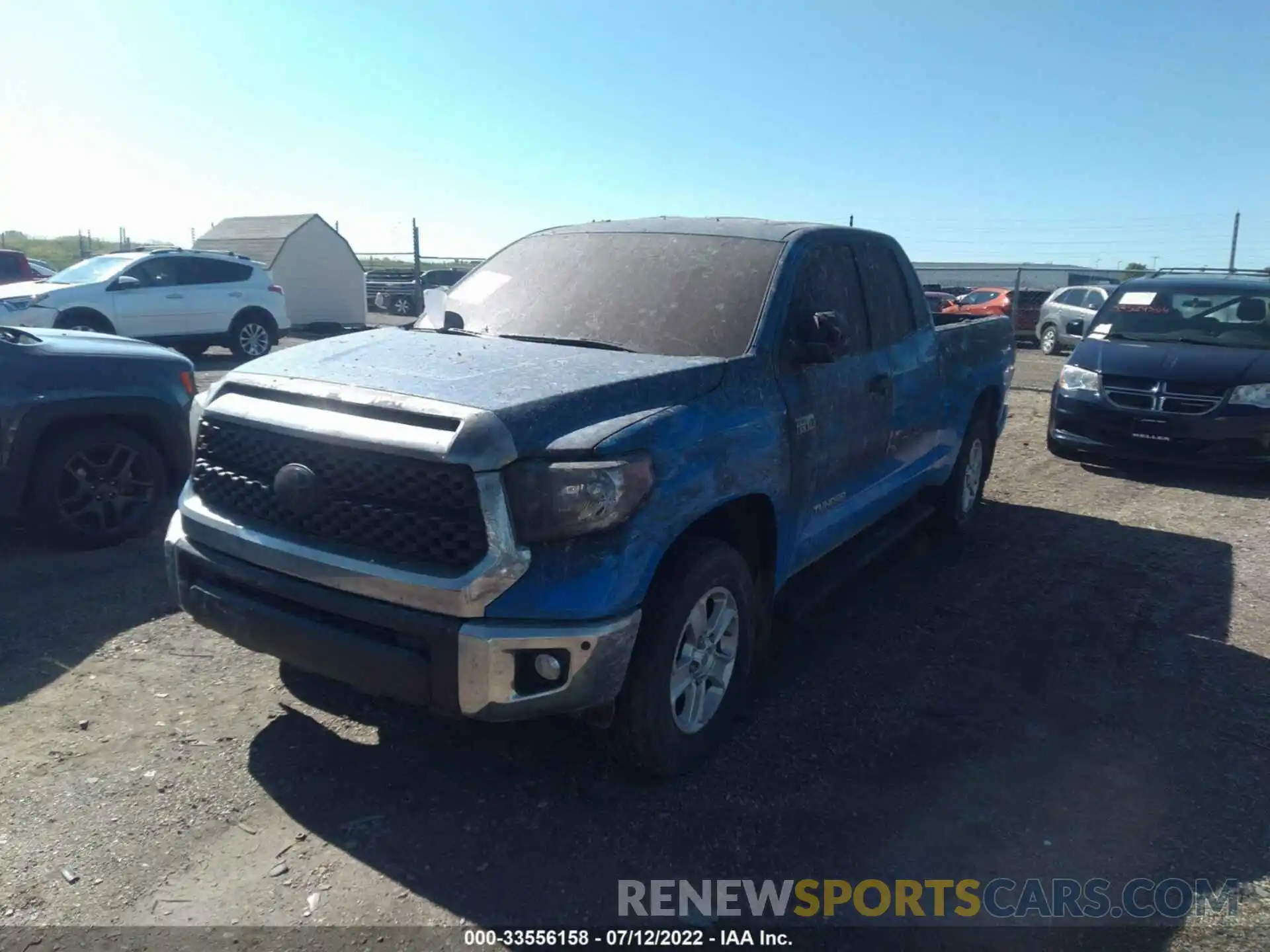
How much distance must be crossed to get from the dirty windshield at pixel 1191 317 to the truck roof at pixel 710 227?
5274 millimetres

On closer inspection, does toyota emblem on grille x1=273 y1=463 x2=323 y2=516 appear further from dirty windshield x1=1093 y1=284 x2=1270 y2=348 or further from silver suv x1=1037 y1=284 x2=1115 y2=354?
silver suv x1=1037 y1=284 x2=1115 y2=354

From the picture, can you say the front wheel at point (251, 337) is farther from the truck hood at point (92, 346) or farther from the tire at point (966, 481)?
the tire at point (966, 481)

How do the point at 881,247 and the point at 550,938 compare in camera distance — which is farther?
the point at 881,247

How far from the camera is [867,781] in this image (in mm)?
3547

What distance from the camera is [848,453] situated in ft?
14.7

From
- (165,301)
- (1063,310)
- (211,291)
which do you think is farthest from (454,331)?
(1063,310)

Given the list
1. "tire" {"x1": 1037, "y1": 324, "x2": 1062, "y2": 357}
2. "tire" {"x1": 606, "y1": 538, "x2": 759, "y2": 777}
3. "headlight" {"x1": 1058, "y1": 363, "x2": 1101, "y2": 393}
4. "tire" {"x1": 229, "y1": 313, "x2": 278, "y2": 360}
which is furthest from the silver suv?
"tire" {"x1": 606, "y1": 538, "x2": 759, "y2": 777}

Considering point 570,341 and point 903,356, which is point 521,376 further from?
point 903,356

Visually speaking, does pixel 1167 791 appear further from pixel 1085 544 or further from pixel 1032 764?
pixel 1085 544

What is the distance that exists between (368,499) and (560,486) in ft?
2.08

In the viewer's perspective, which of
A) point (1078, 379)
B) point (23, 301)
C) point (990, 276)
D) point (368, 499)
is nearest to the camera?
point (368, 499)

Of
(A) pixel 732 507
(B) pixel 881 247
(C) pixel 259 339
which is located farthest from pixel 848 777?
(C) pixel 259 339

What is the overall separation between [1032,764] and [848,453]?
1.51m

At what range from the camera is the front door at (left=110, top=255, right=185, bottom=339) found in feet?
47.6
